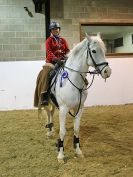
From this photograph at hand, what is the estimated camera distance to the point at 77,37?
9.59m

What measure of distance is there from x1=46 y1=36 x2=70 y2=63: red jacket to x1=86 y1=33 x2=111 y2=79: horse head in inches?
40.6

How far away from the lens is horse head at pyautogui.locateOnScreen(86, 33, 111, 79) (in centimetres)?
423

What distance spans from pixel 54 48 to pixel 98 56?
3.97 ft

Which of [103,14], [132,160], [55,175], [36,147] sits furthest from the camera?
[103,14]

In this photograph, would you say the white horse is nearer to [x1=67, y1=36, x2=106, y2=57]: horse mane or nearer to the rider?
[x1=67, y1=36, x2=106, y2=57]: horse mane

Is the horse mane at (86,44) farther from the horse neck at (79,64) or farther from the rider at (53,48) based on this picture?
the rider at (53,48)

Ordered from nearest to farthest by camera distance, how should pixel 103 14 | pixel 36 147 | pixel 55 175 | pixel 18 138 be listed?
pixel 55 175, pixel 36 147, pixel 18 138, pixel 103 14

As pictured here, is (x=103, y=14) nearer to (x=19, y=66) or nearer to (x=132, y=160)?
(x=19, y=66)

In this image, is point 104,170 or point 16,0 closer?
point 104,170

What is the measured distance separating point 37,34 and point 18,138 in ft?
13.8

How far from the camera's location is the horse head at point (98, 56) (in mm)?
4227

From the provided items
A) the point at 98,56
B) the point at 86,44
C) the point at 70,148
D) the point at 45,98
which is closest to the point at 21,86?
the point at 45,98

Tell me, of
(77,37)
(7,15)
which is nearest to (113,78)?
(77,37)

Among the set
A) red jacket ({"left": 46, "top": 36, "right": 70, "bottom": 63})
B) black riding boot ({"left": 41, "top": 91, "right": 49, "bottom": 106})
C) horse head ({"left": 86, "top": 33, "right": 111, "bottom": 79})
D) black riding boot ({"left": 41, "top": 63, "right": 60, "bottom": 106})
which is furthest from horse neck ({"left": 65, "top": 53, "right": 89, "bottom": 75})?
black riding boot ({"left": 41, "top": 91, "right": 49, "bottom": 106})
